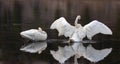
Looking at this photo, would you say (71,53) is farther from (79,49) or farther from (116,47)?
(116,47)

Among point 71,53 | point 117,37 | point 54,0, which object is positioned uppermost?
point 71,53

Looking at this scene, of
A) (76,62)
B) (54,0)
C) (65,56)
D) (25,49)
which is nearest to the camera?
(76,62)

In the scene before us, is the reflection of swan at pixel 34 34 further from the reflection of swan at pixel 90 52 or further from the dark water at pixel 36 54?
the reflection of swan at pixel 90 52

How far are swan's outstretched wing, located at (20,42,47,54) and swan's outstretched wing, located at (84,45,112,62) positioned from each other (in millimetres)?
394

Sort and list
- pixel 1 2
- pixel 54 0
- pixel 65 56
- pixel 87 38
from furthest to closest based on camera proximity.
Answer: pixel 54 0, pixel 1 2, pixel 87 38, pixel 65 56

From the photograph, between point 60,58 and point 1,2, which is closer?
point 60,58

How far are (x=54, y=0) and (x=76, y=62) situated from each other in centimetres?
1158

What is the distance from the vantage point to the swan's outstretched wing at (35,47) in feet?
16.1

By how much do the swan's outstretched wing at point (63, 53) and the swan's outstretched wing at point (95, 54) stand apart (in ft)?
0.47

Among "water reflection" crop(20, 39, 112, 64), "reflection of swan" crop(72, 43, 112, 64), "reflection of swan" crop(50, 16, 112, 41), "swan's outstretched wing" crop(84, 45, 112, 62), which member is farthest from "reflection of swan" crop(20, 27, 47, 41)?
"swan's outstretched wing" crop(84, 45, 112, 62)

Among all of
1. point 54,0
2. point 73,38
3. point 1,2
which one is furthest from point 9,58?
point 54,0

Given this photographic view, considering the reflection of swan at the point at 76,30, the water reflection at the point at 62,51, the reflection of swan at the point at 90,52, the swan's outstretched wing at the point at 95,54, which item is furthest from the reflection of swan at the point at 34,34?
the swan's outstretched wing at the point at 95,54

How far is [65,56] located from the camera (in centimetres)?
462

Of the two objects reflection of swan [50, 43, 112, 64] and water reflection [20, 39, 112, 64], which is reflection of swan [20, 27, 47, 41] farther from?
reflection of swan [50, 43, 112, 64]
